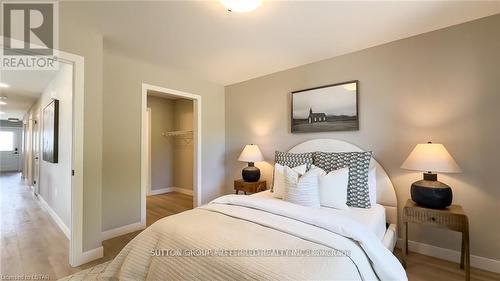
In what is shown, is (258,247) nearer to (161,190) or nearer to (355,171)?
(355,171)

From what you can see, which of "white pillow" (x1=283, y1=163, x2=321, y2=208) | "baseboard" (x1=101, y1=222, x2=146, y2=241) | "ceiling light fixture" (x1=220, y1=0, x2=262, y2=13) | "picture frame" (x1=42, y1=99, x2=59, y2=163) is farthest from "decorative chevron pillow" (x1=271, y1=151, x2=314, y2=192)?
"picture frame" (x1=42, y1=99, x2=59, y2=163)

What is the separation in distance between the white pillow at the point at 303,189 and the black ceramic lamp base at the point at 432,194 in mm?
896

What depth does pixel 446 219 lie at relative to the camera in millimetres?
1884

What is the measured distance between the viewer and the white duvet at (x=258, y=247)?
1118 mm

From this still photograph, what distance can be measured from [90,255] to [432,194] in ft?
10.7

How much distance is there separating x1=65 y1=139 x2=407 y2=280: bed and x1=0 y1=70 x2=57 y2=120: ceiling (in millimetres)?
3172

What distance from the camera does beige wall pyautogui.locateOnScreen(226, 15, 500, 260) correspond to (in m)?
2.03

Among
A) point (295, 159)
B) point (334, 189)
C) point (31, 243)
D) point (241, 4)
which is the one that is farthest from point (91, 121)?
point (334, 189)

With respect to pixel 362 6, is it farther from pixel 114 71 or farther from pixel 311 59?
pixel 114 71

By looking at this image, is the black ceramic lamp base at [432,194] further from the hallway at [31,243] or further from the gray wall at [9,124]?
the gray wall at [9,124]

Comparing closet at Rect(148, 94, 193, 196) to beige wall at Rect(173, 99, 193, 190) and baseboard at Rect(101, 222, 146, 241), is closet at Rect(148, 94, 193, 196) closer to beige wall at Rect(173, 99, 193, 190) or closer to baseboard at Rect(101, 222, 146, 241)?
beige wall at Rect(173, 99, 193, 190)

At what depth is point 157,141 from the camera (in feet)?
17.0

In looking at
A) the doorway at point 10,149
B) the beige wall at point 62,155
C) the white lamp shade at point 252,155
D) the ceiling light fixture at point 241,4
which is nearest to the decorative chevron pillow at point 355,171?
the white lamp shade at point 252,155

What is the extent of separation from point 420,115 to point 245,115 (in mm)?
2476
